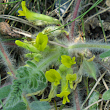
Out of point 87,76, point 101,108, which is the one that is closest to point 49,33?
point 87,76

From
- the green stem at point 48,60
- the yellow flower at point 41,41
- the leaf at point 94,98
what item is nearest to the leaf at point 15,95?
the green stem at point 48,60

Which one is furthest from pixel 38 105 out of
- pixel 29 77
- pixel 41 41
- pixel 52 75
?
pixel 41 41

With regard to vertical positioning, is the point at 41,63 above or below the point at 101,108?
above

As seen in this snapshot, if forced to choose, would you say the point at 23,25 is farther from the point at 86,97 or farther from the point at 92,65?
the point at 86,97

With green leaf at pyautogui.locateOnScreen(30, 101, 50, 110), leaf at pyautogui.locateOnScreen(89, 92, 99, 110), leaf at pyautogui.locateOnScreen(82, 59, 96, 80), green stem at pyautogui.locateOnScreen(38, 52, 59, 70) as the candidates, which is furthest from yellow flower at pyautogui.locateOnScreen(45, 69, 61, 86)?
leaf at pyautogui.locateOnScreen(89, 92, 99, 110)

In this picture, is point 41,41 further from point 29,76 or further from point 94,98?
point 94,98

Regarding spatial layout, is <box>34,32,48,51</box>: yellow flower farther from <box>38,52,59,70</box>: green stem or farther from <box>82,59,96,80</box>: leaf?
<box>82,59,96,80</box>: leaf

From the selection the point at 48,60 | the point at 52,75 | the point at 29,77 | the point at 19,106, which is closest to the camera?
the point at 29,77
